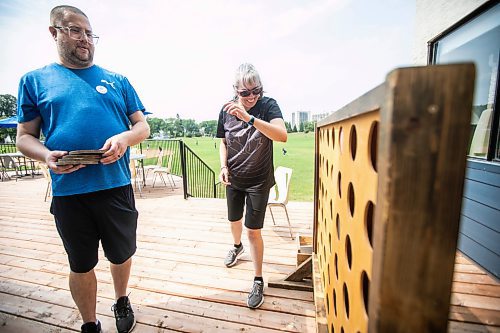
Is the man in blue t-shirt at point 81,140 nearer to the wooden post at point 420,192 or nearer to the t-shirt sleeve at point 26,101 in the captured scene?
the t-shirt sleeve at point 26,101

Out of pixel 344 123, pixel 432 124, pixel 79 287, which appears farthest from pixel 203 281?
pixel 432 124

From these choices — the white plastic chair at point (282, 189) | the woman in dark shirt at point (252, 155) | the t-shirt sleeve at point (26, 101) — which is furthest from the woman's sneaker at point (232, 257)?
the t-shirt sleeve at point (26, 101)

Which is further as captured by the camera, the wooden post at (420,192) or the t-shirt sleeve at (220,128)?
the t-shirt sleeve at (220,128)

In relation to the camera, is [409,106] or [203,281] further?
[203,281]

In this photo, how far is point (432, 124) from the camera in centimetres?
32

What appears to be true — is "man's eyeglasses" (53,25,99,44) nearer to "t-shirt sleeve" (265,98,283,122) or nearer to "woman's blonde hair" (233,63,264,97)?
"woman's blonde hair" (233,63,264,97)

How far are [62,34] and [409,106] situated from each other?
1.83m

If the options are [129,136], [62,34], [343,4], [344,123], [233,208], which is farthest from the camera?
[343,4]

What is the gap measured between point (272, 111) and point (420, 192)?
157 centimetres

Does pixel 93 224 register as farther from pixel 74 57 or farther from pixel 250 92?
pixel 250 92

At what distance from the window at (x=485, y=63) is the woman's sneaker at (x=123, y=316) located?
3545 millimetres

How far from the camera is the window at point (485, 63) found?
2.46 m

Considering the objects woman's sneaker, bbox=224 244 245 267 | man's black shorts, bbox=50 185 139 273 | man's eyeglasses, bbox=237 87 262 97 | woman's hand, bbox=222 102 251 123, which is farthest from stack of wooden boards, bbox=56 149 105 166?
woman's sneaker, bbox=224 244 245 267

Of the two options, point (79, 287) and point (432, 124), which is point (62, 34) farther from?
point (432, 124)
